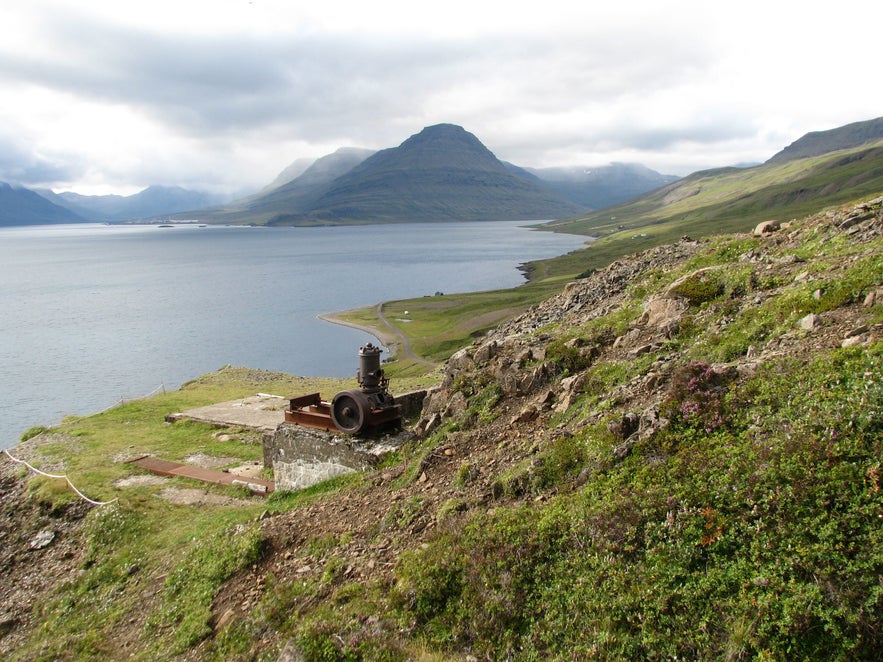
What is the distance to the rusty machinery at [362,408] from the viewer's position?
17484 millimetres

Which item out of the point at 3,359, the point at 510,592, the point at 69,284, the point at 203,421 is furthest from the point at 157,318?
the point at 510,592

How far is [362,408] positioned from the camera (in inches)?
682

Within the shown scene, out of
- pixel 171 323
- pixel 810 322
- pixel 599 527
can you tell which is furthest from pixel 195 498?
pixel 171 323

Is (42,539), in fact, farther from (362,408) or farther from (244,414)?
→ (244,414)

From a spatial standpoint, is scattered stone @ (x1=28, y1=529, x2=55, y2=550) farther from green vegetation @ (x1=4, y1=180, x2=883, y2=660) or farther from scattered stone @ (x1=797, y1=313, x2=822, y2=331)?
scattered stone @ (x1=797, y1=313, x2=822, y2=331)

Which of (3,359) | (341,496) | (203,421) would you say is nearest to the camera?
(341,496)

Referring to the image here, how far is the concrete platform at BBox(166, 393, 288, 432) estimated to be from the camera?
31519mm

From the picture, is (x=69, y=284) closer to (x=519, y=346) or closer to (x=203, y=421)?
(x=203, y=421)

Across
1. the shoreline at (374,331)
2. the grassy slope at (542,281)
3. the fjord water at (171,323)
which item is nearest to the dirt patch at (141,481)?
the fjord water at (171,323)

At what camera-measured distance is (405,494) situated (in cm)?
1342

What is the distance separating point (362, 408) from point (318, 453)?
2417 mm

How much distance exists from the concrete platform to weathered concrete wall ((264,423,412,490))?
1100cm

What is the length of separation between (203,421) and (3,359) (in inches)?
2648

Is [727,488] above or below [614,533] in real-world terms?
above
